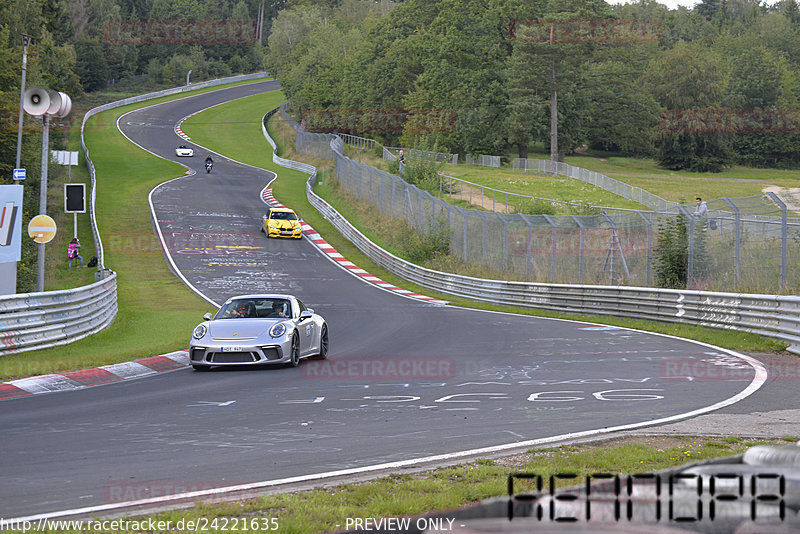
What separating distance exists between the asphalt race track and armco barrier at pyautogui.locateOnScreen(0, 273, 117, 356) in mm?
3255

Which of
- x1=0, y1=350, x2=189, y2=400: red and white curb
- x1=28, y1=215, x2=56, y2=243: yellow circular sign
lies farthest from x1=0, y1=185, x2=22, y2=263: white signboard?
x1=0, y1=350, x2=189, y2=400: red and white curb

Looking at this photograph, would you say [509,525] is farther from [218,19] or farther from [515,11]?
[218,19]

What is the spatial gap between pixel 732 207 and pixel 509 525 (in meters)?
18.0

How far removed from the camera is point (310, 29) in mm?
133625

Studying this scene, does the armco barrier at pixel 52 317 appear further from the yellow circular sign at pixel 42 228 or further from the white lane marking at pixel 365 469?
the white lane marking at pixel 365 469

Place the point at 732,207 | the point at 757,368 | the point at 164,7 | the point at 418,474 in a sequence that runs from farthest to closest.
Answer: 1. the point at 164,7
2. the point at 732,207
3. the point at 757,368
4. the point at 418,474

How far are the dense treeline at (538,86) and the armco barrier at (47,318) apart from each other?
60442mm

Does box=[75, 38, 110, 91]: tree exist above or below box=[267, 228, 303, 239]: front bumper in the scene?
above

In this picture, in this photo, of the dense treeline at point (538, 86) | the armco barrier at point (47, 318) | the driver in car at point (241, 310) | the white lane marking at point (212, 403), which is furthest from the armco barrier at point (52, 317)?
the dense treeline at point (538, 86)

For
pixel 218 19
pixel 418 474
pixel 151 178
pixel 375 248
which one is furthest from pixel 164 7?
pixel 418 474

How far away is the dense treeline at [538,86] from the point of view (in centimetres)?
8438

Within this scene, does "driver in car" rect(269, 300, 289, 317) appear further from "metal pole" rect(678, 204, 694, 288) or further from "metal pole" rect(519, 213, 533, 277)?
"metal pole" rect(519, 213, 533, 277)

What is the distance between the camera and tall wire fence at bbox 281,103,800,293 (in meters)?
18.8

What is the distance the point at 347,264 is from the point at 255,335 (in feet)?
88.4
